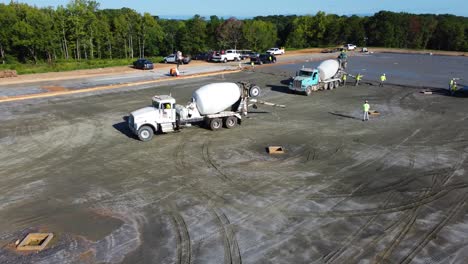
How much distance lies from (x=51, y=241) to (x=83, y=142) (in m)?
10.9

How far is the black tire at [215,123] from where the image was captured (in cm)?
2439

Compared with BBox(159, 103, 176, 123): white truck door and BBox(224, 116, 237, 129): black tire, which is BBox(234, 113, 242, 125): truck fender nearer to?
BBox(224, 116, 237, 129): black tire

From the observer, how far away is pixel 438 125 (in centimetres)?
2573

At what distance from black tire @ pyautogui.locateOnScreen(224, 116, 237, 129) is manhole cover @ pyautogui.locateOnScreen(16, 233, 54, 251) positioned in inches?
553

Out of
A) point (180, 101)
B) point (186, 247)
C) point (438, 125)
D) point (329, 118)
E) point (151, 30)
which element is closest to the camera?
point (186, 247)

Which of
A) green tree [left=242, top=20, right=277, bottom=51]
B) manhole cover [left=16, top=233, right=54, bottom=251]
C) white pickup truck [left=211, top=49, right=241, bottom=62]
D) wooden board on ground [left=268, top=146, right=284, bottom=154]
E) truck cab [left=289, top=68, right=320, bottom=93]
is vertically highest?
green tree [left=242, top=20, right=277, bottom=51]

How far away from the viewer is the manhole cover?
12.2m

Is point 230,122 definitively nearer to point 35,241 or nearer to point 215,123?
point 215,123

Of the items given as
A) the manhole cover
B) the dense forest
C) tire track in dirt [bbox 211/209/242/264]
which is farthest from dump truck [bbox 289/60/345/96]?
the dense forest

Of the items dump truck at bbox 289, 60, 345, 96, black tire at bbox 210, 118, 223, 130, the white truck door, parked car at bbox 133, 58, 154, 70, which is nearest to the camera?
the white truck door

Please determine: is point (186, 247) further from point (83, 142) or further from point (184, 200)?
point (83, 142)

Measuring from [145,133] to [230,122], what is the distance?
577 cm

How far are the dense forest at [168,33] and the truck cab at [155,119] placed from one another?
53.1m

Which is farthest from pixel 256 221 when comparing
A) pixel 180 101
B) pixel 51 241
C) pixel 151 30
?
pixel 151 30
